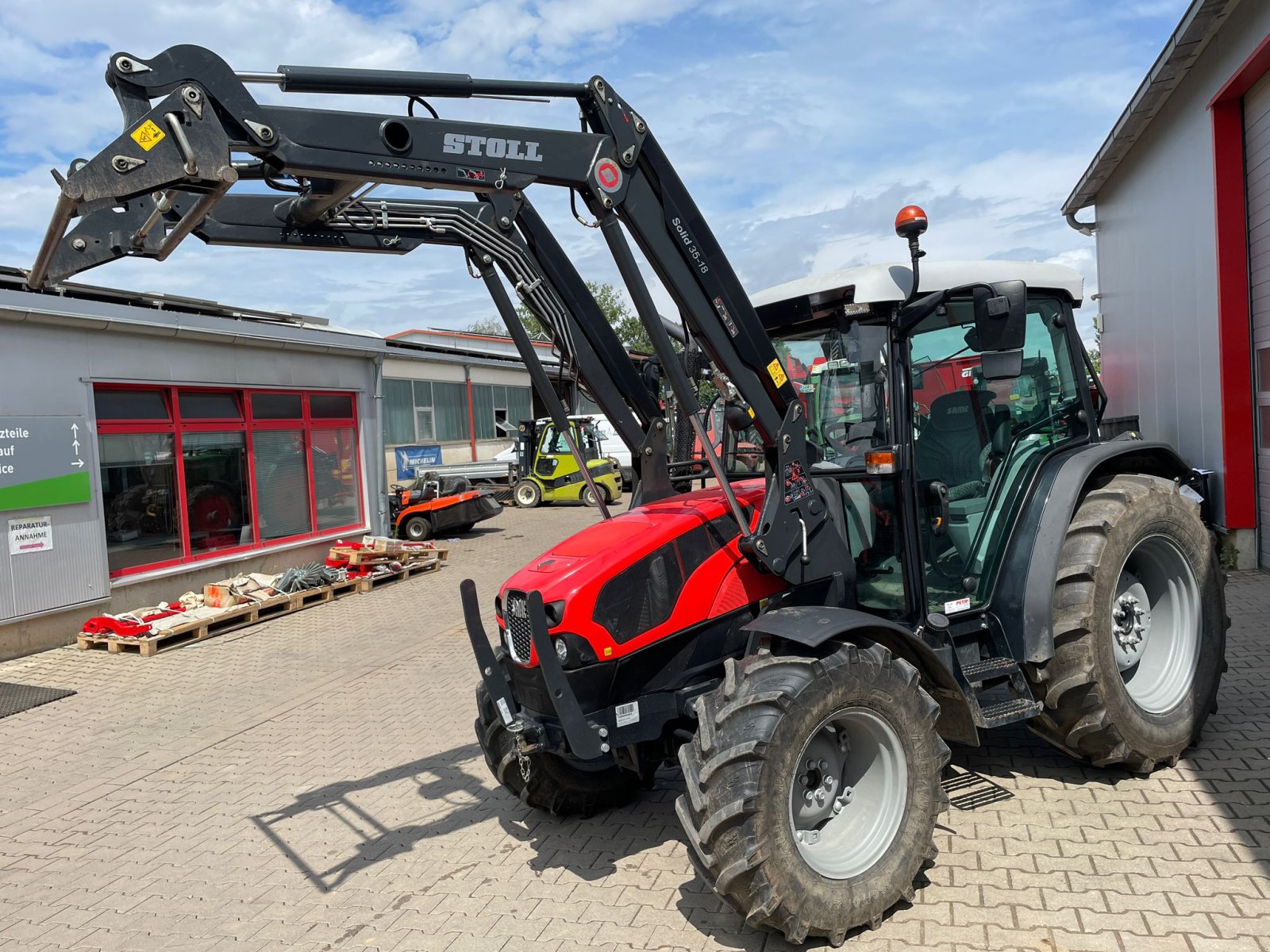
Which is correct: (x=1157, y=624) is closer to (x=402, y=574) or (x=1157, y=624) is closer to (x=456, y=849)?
(x=456, y=849)

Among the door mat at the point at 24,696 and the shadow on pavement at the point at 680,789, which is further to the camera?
the door mat at the point at 24,696

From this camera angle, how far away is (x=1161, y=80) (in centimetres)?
951

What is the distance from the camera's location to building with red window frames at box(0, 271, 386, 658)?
28.9 ft

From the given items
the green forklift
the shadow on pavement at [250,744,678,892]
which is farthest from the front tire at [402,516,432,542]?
the shadow on pavement at [250,744,678,892]

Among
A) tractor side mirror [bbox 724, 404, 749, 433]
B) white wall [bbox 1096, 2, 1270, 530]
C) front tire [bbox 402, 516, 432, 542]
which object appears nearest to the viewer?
tractor side mirror [bbox 724, 404, 749, 433]

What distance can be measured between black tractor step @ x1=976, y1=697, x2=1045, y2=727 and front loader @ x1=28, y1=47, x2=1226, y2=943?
18 millimetres

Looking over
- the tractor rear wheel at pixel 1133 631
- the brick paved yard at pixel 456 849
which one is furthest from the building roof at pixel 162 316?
the tractor rear wheel at pixel 1133 631

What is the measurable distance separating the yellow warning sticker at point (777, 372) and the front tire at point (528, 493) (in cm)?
1785

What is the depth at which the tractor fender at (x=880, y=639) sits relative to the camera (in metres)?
3.42

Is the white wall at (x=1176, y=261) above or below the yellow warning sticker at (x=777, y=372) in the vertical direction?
above

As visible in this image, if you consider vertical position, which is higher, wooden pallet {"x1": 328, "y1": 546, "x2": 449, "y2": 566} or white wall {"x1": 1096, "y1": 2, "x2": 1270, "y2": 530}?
white wall {"x1": 1096, "y1": 2, "x2": 1270, "y2": 530}

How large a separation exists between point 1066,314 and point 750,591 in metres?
2.42

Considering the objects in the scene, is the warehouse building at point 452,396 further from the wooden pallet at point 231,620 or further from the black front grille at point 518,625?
the black front grille at point 518,625

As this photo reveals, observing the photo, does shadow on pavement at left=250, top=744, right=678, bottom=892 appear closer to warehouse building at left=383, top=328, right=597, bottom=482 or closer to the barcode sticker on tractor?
the barcode sticker on tractor
